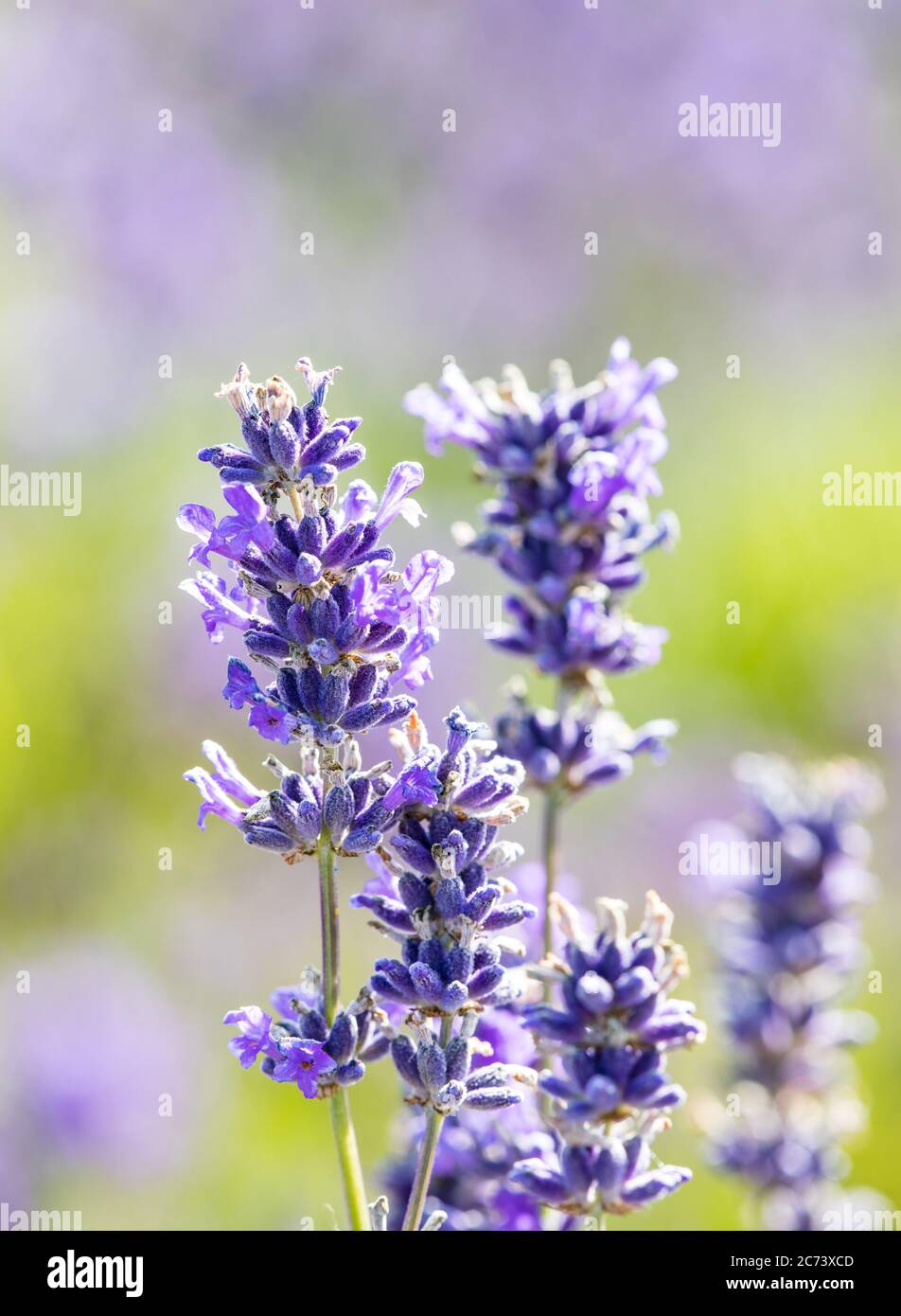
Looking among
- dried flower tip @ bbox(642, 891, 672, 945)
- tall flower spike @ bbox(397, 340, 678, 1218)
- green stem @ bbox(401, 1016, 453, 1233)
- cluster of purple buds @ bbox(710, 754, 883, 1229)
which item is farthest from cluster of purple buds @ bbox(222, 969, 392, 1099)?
cluster of purple buds @ bbox(710, 754, 883, 1229)

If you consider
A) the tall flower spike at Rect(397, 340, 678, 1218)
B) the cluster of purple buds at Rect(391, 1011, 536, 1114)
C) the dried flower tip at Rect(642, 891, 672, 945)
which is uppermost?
the tall flower spike at Rect(397, 340, 678, 1218)

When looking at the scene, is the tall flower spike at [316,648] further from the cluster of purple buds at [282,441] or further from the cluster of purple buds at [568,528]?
the cluster of purple buds at [568,528]

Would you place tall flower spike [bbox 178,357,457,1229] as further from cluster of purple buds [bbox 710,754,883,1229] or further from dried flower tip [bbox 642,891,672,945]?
cluster of purple buds [bbox 710,754,883,1229]

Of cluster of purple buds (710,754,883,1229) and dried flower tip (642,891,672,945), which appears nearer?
dried flower tip (642,891,672,945)

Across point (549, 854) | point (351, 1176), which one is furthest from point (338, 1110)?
point (549, 854)

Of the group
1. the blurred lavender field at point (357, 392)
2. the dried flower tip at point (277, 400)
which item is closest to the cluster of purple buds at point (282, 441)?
the dried flower tip at point (277, 400)

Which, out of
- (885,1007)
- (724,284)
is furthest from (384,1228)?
(724,284)

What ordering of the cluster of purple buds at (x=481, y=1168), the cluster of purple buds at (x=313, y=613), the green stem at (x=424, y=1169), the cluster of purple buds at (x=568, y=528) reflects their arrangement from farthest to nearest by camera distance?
the cluster of purple buds at (x=568, y=528), the cluster of purple buds at (x=481, y=1168), the cluster of purple buds at (x=313, y=613), the green stem at (x=424, y=1169)
